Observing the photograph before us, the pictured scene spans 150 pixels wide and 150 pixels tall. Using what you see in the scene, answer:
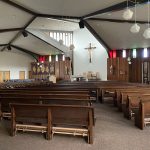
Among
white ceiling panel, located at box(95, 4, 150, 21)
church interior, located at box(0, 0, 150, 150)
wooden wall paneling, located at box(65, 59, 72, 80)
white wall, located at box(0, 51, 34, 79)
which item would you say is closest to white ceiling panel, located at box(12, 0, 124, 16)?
church interior, located at box(0, 0, 150, 150)

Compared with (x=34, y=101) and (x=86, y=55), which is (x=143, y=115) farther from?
(x=86, y=55)

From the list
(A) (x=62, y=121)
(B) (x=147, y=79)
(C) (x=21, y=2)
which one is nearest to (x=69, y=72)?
(B) (x=147, y=79)

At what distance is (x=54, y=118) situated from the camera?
3.23 metres

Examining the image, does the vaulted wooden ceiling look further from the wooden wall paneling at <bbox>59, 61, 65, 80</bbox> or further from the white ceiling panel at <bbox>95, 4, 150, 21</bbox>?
the wooden wall paneling at <bbox>59, 61, 65, 80</bbox>

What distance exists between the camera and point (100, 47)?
1570 cm

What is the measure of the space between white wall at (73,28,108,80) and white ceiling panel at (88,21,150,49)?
181 centimetres

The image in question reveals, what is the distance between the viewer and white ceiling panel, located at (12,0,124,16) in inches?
315

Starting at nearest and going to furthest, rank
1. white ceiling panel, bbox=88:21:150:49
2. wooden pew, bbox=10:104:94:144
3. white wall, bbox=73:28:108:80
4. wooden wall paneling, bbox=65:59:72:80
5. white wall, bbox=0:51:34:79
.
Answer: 1. wooden pew, bbox=10:104:94:144
2. white ceiling panel, bbox=88:21:150:49
3. white wall, bbox=73:28:108:80
4. wooden wall paneling, bbox=65:59:72:80
5. white wall, bbox=0:51:34:79

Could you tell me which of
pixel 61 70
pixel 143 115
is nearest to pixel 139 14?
pixel 143 115

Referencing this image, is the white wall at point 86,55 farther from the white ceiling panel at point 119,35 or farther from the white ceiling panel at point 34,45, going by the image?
the white ceiling panel at point 34,45

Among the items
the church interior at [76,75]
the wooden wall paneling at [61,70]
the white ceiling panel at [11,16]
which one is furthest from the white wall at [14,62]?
the white ceiling panel at [11,16]

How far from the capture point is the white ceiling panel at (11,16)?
870cm

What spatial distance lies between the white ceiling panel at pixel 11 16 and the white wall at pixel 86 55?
5679 millimetres

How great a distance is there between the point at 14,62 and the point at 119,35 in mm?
11608
